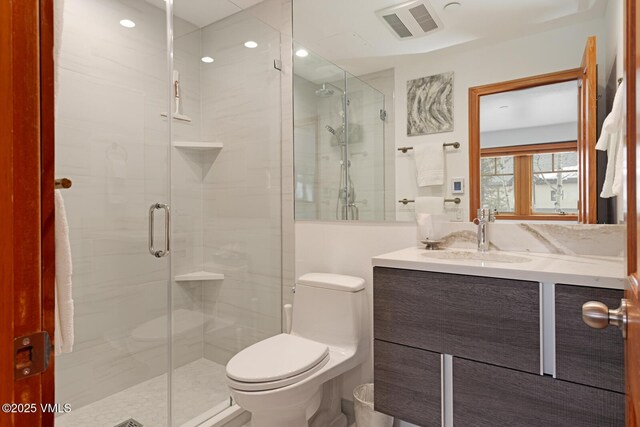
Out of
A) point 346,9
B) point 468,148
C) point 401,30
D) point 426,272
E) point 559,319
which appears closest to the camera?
point 559,319

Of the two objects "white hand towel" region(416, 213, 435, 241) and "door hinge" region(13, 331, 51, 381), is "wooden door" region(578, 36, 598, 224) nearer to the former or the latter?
"white hand towel" region(416, 213, 435, 241)

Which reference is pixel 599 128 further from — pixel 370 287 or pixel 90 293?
pixel 90 293

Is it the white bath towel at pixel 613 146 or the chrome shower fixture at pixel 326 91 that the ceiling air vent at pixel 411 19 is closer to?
the chrome shower fixture at pixel 326 91

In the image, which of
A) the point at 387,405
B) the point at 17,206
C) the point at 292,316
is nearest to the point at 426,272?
the point at 387,405

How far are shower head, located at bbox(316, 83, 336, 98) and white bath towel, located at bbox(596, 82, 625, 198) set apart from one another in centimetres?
134

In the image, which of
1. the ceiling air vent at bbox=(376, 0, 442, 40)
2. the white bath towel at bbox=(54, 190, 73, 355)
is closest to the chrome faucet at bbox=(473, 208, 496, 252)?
the ceiling air vent at bbox=(376, 0, 442, 40)

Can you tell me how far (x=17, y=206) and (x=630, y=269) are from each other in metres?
1.01

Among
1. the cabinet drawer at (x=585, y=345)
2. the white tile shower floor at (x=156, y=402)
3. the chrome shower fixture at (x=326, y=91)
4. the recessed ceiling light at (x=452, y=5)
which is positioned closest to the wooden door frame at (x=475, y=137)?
the recessed ceiling light at (x=452, y=5)

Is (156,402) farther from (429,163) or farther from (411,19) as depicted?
(411,19)

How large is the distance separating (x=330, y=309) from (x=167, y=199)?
109 cm

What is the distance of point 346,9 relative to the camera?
77.2 inches

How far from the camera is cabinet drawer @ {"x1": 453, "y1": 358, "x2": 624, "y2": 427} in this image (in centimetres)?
103

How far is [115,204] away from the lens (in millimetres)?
1912

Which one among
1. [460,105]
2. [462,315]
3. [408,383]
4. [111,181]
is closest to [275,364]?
[408,383]
